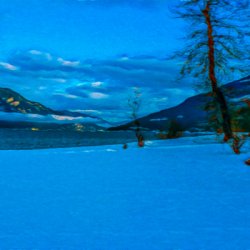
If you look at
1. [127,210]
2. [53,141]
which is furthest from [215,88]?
[53,141]

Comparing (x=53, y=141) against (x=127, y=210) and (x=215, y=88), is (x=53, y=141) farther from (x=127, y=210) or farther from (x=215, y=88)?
(x=127, y=210)

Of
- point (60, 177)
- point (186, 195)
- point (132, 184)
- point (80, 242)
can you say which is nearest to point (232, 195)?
point (186, 195)

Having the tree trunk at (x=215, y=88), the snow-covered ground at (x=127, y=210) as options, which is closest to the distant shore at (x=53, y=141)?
the tree trunk at (x=215, y=88)

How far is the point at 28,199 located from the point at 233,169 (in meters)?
4.32

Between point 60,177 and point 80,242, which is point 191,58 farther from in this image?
point 80,242

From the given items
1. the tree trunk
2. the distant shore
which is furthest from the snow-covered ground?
the distant shore

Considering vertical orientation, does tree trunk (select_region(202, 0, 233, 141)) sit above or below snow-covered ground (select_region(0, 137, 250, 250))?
above

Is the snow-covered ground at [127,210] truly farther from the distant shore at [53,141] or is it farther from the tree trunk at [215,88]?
the distant shore at [53,141]

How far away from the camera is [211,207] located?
414 centimetres

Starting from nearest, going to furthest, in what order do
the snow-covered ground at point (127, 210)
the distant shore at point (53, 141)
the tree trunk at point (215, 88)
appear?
the snow-covered ground at point (127, 210) → the tree trunk at point (215, 88) → the distant shore at point (53, 141)

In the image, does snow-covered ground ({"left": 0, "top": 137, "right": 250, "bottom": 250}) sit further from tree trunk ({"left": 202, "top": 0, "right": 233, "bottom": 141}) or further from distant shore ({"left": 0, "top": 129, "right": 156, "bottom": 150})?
distant shore ({"left": 0, "top": 129, "right": 156, "bottom": 150})

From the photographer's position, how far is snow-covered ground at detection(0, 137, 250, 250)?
308cm

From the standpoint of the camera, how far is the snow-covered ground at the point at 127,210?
3.08 metres

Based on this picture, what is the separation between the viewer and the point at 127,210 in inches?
161
